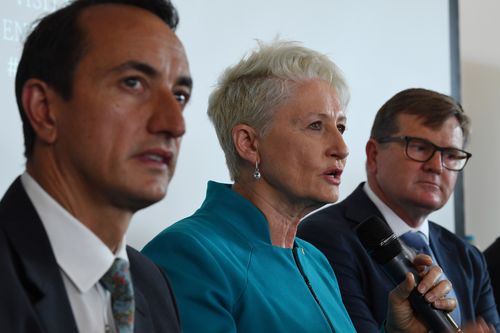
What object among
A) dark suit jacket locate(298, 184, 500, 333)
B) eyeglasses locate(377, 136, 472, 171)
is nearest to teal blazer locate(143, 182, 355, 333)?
dark suit jacket locate(298, 184, 500, 333)

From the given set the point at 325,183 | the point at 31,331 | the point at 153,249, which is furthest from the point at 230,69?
the point at 31,331

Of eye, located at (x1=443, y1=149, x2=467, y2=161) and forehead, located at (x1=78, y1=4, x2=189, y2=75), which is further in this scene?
eye, located at (x1=443, y1=149, x2=467, y2=161)

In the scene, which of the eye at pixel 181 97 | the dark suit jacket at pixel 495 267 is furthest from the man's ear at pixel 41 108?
the dark suit jacket at pixel 495 267

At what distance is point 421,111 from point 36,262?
1938mm

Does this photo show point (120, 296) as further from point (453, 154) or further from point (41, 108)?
point (453, 154)

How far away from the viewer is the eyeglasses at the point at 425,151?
284 cm

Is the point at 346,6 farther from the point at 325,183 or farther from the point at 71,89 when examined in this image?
the point at 71,89

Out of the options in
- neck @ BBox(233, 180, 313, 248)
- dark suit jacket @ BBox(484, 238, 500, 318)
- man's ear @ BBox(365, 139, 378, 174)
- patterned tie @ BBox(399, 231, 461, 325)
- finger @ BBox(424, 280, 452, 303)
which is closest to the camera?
finger @ BBox(424, 280, 452, 303)

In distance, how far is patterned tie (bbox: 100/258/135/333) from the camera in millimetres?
1241

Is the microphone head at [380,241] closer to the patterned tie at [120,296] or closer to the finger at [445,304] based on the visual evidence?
the finger at [445,304]

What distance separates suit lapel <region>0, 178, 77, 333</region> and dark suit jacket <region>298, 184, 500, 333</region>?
1342mm

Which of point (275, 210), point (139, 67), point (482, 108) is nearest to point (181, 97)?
point (139, 67)

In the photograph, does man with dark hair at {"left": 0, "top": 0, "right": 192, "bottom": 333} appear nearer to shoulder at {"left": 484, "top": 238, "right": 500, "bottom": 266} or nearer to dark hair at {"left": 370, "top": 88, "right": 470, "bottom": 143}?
dark hair at {"left": 370, "top": 88, "right": 470, "bottom": 143}

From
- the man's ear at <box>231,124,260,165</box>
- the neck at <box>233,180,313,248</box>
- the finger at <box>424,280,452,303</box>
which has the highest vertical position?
the man's ear at <box>231,124,260,165</box>
